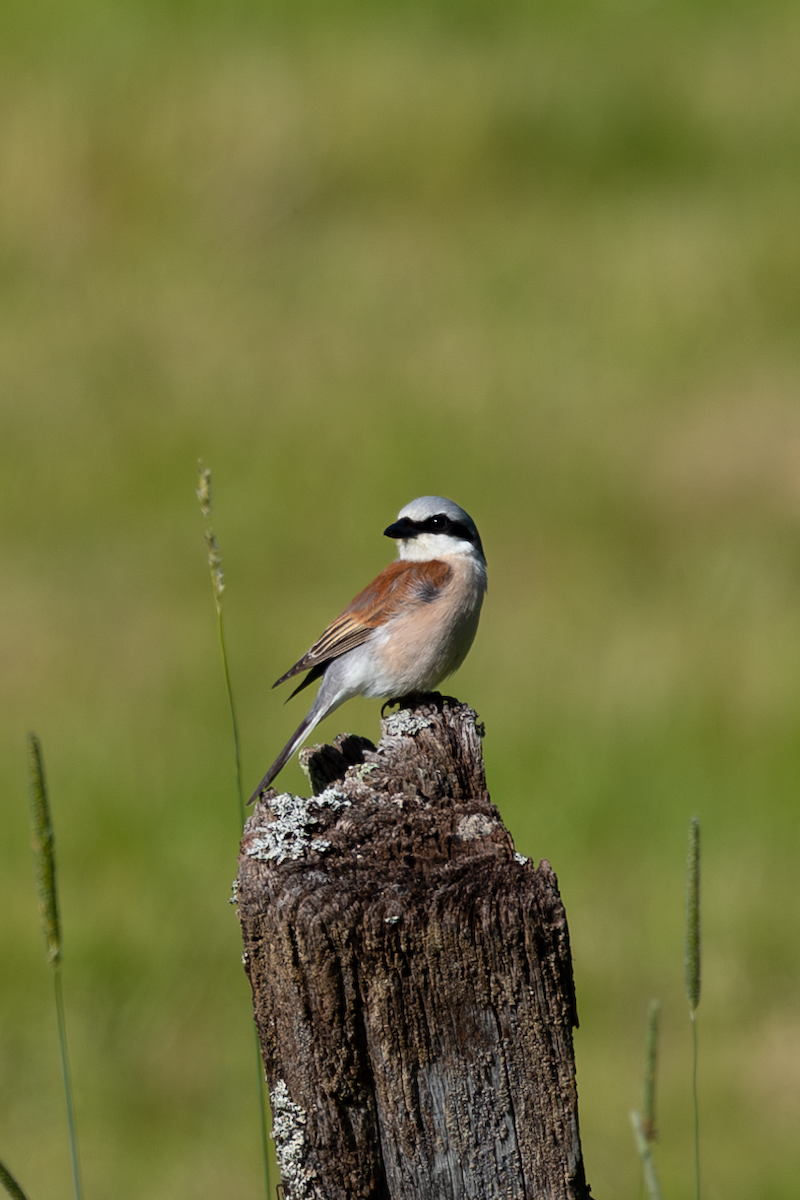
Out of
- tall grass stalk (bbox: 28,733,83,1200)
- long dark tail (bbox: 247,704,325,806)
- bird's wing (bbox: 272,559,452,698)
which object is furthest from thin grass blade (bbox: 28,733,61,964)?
bird's wing (bbox: 272,559,452,698)

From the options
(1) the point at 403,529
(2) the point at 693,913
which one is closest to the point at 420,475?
(1) the point at 403,529

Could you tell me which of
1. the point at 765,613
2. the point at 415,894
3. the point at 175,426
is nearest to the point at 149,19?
the point at 175,426

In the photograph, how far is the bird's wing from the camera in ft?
19.1

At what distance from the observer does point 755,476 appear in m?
11.7

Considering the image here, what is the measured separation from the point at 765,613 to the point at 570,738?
6.70ft

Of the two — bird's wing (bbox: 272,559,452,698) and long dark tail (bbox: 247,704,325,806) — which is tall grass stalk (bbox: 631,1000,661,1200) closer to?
long dark tail (bbox: 247,704,325,806)

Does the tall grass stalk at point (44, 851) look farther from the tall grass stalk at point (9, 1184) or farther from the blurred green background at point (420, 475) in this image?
the blurred green background at point (420, 475)

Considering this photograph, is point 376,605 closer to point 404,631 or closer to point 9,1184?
point 404,631

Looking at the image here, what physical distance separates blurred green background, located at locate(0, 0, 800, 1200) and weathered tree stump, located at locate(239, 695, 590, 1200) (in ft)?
13.3

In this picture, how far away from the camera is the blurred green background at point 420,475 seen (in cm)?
720

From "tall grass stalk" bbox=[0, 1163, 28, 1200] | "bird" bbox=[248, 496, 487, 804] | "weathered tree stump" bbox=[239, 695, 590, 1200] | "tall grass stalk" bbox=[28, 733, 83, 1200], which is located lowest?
"tall grass stalk" bbox=[0, 1163, 28, 1200]

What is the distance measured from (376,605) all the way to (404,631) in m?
0.20

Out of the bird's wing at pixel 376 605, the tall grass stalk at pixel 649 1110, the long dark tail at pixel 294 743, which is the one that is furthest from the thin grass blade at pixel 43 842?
the bird's wing at pixel 376 605

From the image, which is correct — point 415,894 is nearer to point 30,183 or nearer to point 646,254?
point 646,254
